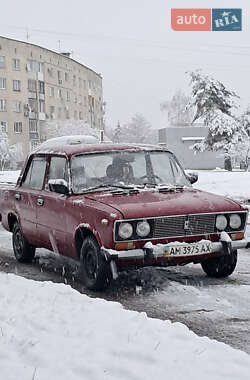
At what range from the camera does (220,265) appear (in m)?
7.07

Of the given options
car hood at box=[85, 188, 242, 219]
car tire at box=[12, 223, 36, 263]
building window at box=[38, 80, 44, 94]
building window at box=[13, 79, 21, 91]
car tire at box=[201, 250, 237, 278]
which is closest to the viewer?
car hood at box=[85, 188, 242, 219]

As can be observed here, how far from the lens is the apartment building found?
239 feet

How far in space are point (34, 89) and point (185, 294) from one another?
7310 centimetres

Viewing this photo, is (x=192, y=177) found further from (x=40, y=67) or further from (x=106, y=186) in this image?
(x=40, y=67)

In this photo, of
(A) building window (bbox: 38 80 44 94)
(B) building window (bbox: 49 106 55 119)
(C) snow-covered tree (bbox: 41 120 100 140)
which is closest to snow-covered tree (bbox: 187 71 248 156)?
(C) snow-covered tree (bbox: 41 120 100 140)

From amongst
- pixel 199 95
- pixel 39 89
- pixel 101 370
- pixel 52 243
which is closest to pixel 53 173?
pixel 52 243

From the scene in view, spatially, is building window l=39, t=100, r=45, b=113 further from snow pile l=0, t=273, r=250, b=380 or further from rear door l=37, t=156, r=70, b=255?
Answer: snow pile l=0, t=273, r=250, b=380

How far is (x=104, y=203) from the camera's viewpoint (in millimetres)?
6422

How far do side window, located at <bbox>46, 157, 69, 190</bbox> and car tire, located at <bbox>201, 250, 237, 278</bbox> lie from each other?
6.75 ft

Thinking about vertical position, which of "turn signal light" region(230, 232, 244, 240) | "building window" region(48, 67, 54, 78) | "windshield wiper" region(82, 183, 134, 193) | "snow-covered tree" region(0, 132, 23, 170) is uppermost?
"building window" region(48, 67, 54, 78)

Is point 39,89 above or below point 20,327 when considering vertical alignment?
above

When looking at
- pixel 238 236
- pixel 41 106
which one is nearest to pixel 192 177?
pixel 238 236

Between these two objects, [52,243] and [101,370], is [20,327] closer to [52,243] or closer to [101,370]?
[101,370]

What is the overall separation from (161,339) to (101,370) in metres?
0.74
